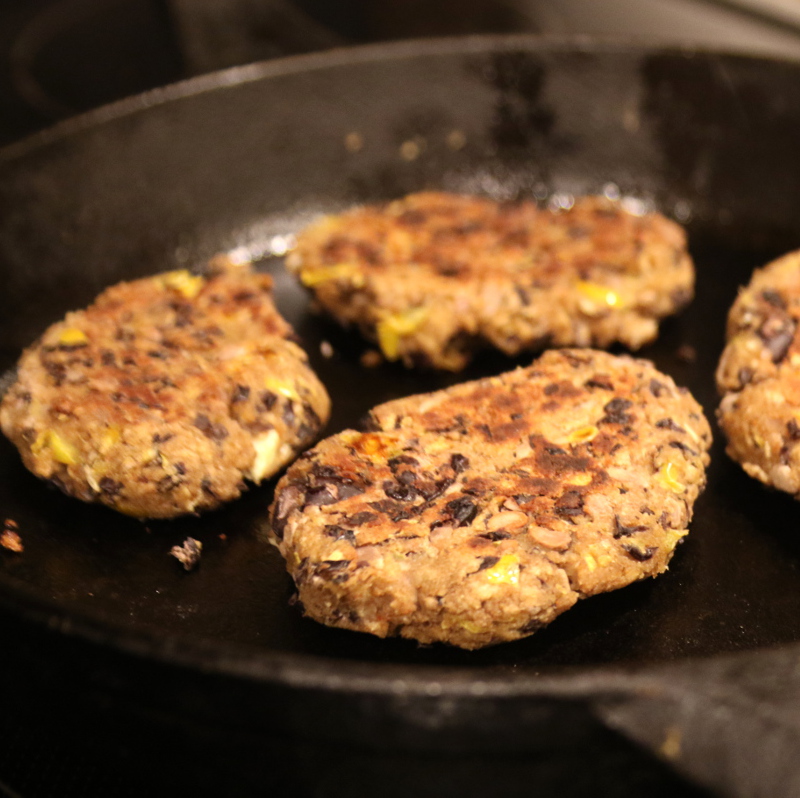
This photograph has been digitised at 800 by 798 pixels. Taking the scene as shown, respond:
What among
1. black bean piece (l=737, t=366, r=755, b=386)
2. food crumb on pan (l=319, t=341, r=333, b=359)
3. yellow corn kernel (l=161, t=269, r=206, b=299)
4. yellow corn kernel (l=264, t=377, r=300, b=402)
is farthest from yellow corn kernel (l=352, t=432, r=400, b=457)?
black bean piece (l=737, t=366, r=755, b=386)

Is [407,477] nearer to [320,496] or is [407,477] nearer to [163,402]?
[320,496]

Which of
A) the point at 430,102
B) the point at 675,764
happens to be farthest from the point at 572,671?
the point at 430,102

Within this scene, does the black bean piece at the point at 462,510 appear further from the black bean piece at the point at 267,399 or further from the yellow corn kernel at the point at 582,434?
the black bean piece at the point at 267,399

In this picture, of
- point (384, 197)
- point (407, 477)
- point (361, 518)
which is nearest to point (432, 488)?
point (407, 477)

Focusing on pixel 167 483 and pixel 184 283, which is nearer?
pixel 167 483

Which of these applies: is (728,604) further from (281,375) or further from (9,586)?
(9,586)

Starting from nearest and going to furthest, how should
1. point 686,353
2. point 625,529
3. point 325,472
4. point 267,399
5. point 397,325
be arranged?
1. point 625,529
2. point 325,472
3. point 267,399
4. point 397,325
5. point 686,353
